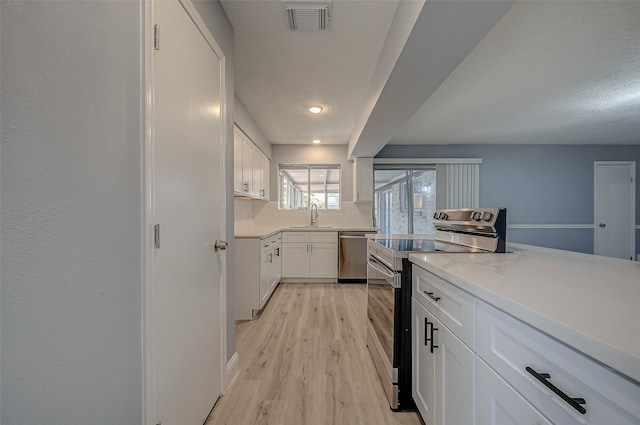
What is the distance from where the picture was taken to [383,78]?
198 cm

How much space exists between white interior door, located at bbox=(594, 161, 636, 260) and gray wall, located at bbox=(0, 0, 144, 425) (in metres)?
7.06

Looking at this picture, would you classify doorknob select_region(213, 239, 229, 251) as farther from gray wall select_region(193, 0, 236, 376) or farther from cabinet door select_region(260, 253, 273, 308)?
cabinet door select_region(260, 253, 273, 308)

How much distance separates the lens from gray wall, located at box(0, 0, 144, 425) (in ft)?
1.74

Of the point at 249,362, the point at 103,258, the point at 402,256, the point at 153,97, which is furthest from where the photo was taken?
the point at 249,362

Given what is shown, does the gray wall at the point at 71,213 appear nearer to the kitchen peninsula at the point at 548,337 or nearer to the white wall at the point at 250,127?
the kitchen peninsula at the point at 548,337

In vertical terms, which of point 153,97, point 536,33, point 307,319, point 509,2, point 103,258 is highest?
point 536,33

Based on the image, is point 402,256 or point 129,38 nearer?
point 129,38

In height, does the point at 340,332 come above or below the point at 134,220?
below

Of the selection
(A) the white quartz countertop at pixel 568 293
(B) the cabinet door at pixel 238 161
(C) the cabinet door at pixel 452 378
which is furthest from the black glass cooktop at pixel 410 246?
(B) the cabinet door at pixel 238 161

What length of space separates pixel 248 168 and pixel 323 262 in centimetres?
193

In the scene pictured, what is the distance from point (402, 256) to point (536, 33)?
192 cm

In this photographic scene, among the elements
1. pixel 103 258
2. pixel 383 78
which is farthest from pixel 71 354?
pixel 383 78

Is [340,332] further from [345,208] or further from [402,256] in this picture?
[345,208]

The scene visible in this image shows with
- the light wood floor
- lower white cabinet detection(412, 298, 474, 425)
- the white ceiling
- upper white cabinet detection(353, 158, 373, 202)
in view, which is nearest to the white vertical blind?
the white ceiling
